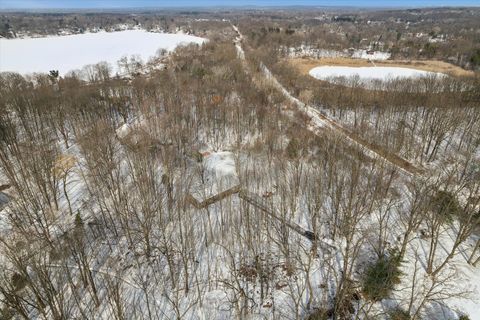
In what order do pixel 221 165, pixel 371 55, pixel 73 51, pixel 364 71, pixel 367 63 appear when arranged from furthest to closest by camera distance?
pixel 73 51 → pixel 371 55 → pixel 367 63 → pixel 364 71 → pixel 221 165

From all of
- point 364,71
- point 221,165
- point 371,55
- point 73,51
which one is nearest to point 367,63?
point 364,71

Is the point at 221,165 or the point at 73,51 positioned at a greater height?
the point at 73,51

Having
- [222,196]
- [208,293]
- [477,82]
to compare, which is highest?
[477,82]

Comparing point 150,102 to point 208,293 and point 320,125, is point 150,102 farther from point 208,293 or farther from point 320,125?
point 208,293

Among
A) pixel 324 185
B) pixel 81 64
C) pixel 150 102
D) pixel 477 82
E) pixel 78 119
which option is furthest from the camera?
pixel 81 64

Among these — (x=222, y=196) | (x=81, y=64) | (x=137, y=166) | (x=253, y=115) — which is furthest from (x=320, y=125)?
(x=81, y=64)

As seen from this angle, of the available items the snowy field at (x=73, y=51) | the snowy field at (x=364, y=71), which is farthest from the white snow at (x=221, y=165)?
the snowy field at (x=73, y=51)

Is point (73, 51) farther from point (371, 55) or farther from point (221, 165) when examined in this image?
point (371, 55)

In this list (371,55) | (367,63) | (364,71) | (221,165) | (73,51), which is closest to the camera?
(221,165)
